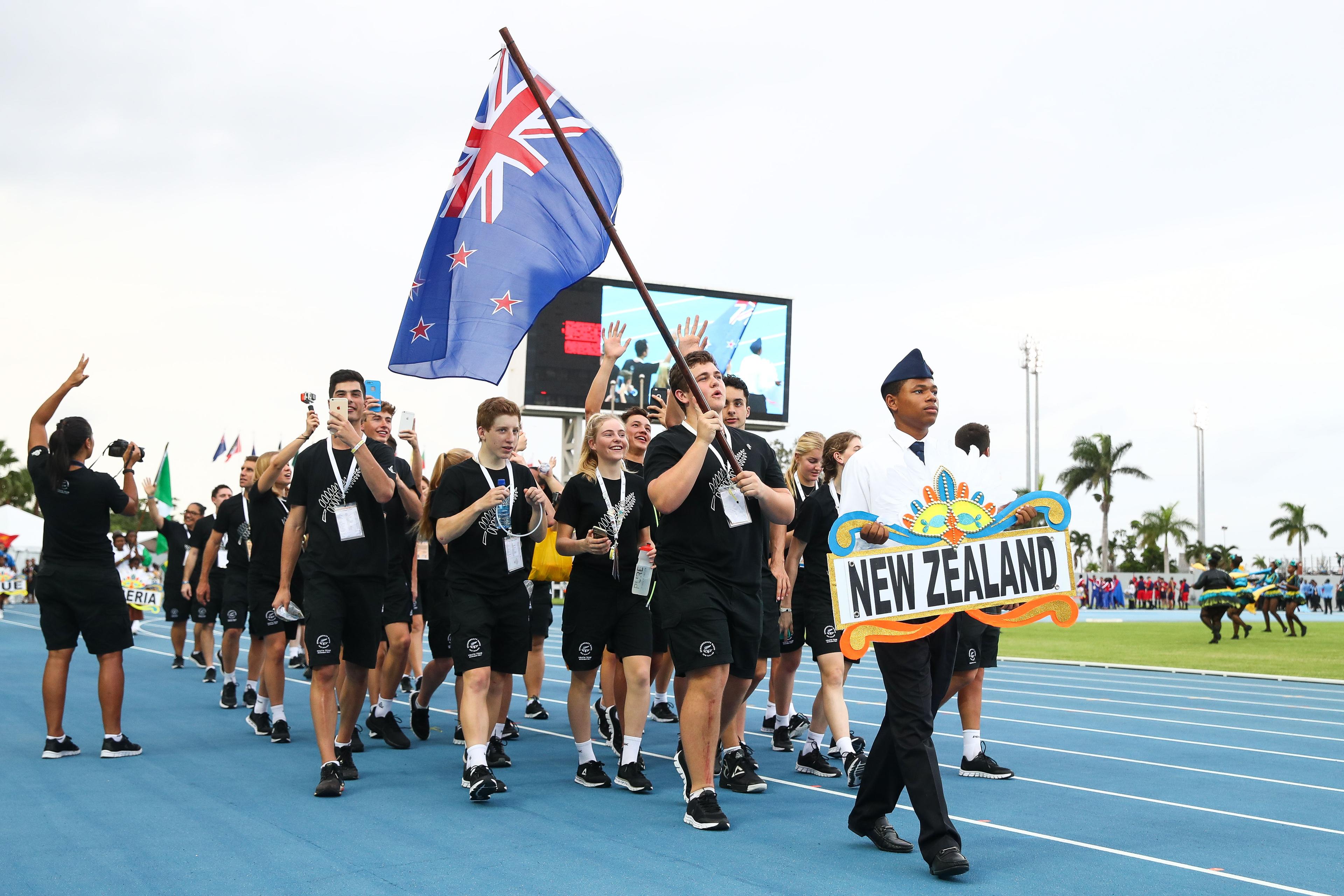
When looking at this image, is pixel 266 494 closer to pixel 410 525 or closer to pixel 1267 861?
pixel 410 525

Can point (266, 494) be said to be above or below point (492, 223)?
below

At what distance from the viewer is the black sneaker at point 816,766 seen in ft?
21.7

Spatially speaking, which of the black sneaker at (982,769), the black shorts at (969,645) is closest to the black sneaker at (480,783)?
the black shorts at (969,645)

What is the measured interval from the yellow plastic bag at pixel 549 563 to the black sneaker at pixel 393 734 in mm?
1450

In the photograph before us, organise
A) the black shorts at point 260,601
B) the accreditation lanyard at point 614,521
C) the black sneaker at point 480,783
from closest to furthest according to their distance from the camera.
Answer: the black sneaker at point 480,783, the accreditation lanyard at point 614,521, the black shorts at point 260,601

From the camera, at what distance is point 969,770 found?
6.72 metres

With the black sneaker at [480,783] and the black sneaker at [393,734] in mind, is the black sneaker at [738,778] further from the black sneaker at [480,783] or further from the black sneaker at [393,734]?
the black sneaker at [393,734]

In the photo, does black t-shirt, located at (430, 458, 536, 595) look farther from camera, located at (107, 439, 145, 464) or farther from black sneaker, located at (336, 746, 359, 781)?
camera, located at (107, 439, 145, 464)

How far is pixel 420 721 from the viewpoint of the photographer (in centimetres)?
799

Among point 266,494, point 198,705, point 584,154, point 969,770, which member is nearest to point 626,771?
point 969,770

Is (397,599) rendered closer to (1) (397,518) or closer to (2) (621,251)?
(1) (397,518)

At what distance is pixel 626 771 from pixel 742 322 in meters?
28.0

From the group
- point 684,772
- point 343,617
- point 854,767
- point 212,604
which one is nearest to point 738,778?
point 684,772

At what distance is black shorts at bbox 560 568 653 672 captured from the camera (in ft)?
21.1
